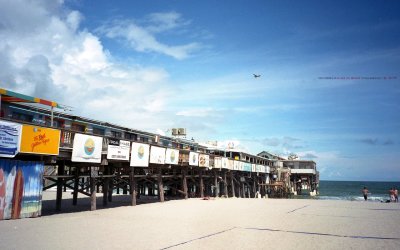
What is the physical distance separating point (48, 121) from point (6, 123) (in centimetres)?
1218

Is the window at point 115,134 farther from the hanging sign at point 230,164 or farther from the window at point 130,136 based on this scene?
the hanging sign at point 230,164

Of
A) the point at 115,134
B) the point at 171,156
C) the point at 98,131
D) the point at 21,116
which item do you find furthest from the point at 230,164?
the point at 21,116

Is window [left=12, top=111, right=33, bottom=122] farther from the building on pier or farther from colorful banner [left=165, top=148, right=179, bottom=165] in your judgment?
colorful banner [left=165, top=148, right=179, bottom=165]

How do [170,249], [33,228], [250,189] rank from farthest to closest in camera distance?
[250,189] → [33,228] → [170,249]

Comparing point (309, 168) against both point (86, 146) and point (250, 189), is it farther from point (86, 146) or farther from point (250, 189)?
point (86, 146)

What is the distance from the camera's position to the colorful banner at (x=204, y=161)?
112 ft

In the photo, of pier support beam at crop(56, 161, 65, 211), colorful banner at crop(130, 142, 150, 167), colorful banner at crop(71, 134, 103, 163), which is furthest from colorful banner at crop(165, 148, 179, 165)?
pier support beam at crop(56, 161, 65, 211)

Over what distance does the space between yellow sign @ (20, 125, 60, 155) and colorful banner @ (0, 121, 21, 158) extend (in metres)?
0.32

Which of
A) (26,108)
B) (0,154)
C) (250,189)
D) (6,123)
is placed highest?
(26,108)

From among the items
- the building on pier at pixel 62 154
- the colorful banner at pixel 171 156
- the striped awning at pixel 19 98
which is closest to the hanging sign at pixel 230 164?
the building on pier at pixel 62 154

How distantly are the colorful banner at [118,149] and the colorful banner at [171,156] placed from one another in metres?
5.38

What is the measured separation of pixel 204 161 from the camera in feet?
114

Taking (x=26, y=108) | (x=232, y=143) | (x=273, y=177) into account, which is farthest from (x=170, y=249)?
(x=273, y=177)

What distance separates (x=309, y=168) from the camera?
83.8 metres
